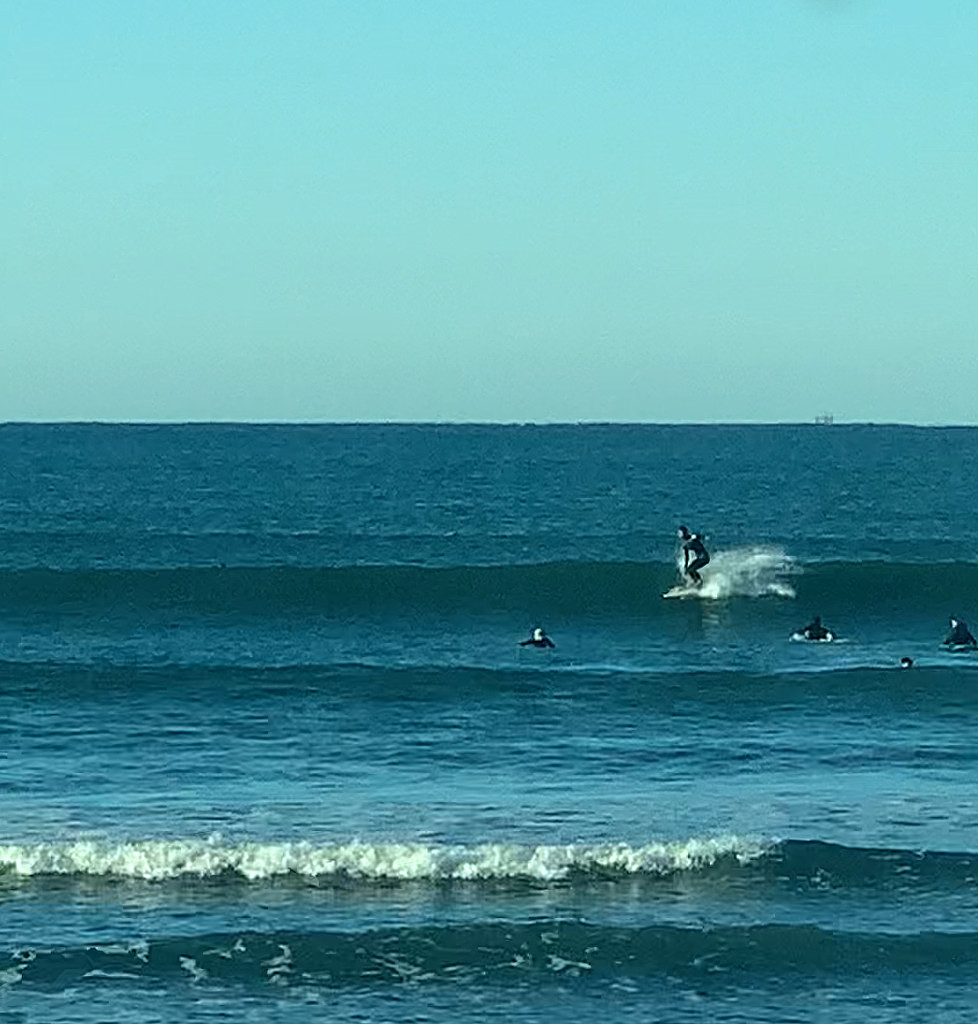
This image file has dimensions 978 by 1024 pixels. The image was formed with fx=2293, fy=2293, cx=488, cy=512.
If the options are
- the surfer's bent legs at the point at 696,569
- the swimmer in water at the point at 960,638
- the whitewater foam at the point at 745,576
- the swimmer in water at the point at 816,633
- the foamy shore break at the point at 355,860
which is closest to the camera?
the foamy shore break at the point at 355,860

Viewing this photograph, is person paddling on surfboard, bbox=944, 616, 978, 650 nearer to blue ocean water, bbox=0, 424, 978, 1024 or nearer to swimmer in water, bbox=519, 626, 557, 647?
blue ocean water, bbox=0, 424, 978, 1024

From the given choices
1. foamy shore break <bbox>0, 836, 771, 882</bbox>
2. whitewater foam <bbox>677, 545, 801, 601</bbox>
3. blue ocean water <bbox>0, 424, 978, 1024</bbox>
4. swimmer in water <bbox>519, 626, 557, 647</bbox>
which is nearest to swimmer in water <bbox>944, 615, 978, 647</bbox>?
blue ocean water <bbox>0, 424, 978, 1024</bbox>

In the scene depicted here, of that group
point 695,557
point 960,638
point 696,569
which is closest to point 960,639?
point 960,638

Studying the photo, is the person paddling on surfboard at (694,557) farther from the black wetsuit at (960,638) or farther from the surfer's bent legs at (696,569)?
the black wetsuit at (960,638)

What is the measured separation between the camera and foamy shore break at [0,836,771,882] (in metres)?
20.5

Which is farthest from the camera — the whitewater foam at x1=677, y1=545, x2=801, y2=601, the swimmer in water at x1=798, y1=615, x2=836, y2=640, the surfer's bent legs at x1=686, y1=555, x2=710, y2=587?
the whitewater foam at x1=677, y1=545, x2=801, y2=601

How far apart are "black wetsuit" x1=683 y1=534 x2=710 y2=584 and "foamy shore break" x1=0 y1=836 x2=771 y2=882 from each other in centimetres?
2170

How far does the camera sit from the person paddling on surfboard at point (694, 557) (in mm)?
42625

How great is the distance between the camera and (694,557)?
4394 cm

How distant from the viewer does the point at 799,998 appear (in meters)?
17.6

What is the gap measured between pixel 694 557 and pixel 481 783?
1950 centimetres

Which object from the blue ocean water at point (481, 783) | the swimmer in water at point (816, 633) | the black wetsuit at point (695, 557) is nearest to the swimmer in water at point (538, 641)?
the blue ocean water at point (481, 783)

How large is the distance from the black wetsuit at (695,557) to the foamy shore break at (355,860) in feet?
71.2

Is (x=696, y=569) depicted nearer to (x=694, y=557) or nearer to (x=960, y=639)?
(x=694, y=557)
